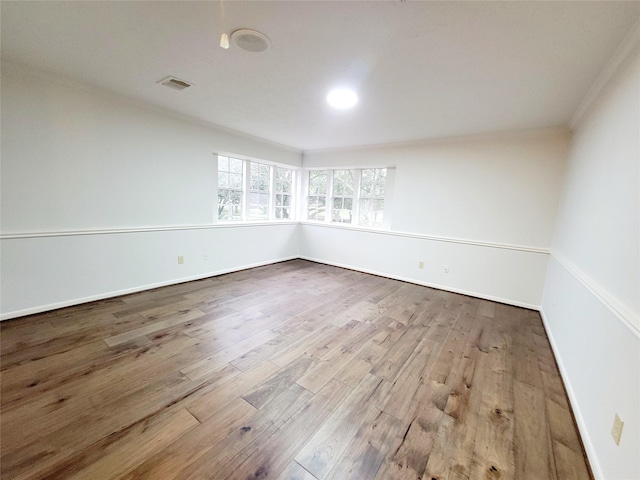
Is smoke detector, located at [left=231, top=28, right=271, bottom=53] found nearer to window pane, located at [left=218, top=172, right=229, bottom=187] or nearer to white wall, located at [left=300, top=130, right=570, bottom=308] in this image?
window pane, located at [left=218, top=172, right=229, bottom=187]

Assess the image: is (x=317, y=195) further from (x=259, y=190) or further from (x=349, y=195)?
(x=259, y=190)

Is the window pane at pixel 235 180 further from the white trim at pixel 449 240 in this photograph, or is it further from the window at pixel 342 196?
the window at pixel 342 196

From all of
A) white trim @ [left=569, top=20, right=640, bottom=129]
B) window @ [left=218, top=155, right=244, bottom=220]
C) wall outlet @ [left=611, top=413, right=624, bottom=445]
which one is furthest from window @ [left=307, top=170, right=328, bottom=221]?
wall outlet @ [left=611, top=413, right=624, bottom=445]

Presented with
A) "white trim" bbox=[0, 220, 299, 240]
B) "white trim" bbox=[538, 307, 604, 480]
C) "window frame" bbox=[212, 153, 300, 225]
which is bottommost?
"white trim" bbox=[538, 307, 604, 480]

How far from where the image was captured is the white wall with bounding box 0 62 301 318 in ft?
7.89

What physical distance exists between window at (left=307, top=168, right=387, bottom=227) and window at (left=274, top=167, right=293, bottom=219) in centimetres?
42

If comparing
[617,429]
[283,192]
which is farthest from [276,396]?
[283,192]

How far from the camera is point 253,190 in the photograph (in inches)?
188

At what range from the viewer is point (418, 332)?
266 cm

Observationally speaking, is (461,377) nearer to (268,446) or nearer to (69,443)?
(268,446)

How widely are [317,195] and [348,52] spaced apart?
12.4ft

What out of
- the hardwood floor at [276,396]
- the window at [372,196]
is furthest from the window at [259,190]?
the hardwood floor at [276,396]

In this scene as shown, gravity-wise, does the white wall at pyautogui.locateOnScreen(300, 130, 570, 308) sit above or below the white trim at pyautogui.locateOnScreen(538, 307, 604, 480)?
above

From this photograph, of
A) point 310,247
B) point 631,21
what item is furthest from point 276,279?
point 631,21
